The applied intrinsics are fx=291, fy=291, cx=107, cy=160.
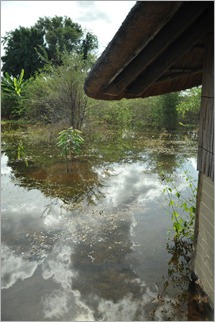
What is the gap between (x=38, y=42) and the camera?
3172cm

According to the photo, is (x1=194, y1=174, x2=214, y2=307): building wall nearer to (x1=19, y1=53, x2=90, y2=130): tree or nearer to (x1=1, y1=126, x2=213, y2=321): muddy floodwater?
(x1=1, y1=126, x2=213, y2=321): muddy floodwater

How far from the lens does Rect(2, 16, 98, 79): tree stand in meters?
30.7

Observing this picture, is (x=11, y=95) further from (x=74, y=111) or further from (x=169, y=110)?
(x=169, y=110)

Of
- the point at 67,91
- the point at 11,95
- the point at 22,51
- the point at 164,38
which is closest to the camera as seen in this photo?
the point at 164,38

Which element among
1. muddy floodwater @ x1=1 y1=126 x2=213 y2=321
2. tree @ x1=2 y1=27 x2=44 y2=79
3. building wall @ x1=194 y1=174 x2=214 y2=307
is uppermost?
tree @ x1=2 y1=27 x2=44 y2=79

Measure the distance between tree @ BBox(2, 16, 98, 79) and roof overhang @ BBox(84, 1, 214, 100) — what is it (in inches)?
1123

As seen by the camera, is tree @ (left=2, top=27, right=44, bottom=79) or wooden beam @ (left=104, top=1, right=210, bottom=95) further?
tree @ (left=2, top=27, right=44, bottom=79)

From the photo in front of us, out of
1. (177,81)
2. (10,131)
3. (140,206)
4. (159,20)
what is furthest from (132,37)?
(10,131)

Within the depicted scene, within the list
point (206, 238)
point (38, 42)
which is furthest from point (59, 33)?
point (206, 238)

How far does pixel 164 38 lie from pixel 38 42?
3246 centimetres

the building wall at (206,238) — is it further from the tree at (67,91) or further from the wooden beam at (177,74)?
the tree at (67,91)

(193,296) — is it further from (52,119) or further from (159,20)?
(52,119)

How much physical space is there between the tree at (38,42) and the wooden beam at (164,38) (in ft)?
94.8

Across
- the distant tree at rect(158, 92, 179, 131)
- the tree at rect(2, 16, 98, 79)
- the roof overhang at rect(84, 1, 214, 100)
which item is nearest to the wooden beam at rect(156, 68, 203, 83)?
the roof overhang at rect(84, 1, 214, 100)
